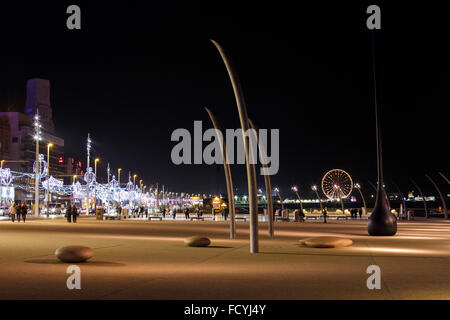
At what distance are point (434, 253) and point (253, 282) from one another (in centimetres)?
1023

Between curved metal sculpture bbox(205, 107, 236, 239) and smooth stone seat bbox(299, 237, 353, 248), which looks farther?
curved metal sculpture bbox(205, 107, 236, 239)

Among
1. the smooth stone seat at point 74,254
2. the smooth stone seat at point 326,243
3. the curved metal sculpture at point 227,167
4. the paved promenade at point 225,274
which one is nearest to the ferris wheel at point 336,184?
the curved metal sculpture at point 227,167

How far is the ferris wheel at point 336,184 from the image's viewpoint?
65562 mm

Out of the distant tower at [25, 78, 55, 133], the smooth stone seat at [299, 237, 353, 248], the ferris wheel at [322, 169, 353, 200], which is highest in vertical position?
the distant tower at [25, 78, 55, 133]

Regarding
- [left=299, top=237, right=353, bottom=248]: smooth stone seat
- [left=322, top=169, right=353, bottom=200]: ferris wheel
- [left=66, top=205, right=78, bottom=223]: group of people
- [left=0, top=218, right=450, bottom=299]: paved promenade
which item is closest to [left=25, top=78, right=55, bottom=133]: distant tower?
[left=322, top=169, right=353, bottom=200]: ferris wheel

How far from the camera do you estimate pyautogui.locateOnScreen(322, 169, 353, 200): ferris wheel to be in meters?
65.6

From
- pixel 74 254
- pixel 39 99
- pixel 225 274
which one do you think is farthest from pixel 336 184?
pixel 39 99

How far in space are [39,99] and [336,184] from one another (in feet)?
462

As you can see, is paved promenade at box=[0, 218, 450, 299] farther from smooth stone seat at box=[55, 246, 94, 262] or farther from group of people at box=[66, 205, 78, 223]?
group of people at box=[66, 205, 78, 223]

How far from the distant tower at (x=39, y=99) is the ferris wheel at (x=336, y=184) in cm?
13552

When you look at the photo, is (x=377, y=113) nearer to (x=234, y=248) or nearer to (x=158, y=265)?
(x=234, y=248)

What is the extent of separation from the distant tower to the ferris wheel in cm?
13552
